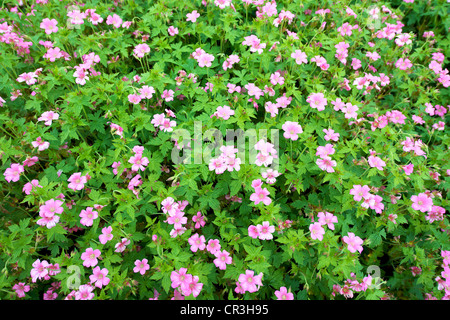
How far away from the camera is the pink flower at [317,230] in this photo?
2736mm

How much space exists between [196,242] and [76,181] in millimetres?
1361

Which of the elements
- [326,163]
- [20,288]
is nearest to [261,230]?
[326,163]

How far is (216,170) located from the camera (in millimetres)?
2734

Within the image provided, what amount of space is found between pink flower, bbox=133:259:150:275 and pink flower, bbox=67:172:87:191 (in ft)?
3.02

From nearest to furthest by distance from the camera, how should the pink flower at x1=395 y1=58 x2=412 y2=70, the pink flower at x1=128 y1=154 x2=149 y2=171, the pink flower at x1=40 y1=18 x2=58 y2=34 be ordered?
the pink flower at x1=128 y1=154 x2=149 y2=171 → the pink flower at x1=40 y1=18 x2=58 y2=34 → the pink flower at x1=395 y1=58 x2=412 y2=70

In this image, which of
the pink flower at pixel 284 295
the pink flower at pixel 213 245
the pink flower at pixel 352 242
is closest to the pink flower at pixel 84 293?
the pink flower at pixel 213 245

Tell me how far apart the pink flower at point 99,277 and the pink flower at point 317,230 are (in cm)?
191

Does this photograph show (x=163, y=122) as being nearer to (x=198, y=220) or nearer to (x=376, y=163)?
(x=198, y=220)

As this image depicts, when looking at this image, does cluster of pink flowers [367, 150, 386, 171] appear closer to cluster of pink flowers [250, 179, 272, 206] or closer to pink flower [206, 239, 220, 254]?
cluster of pink flowers [250, 179, 272, 206]

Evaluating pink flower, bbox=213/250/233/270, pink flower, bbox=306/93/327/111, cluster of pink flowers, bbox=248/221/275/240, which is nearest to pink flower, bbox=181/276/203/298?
pink flower, bbox=213/250/233/270

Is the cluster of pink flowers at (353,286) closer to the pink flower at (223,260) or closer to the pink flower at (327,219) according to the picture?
the pink flower at (327,219)

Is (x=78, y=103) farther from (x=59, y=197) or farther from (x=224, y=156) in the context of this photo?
(x=224, y=156)

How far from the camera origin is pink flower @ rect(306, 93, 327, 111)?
10.8 ft
